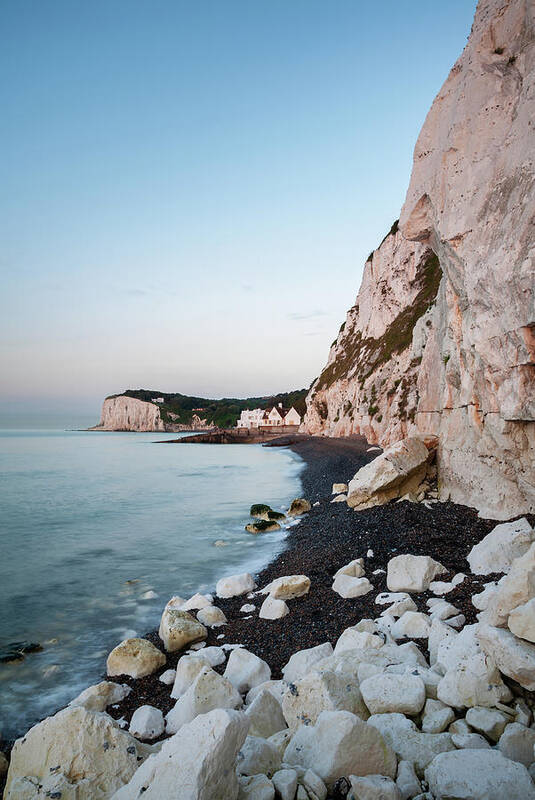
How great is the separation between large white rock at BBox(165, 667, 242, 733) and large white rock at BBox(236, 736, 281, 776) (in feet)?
4.36

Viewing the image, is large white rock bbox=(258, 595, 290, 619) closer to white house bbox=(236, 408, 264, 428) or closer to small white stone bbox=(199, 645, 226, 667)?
small white stone bbox=(199, 645, 226, 667)

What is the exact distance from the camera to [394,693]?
3664mm

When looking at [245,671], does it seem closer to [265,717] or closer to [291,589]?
[265,717]

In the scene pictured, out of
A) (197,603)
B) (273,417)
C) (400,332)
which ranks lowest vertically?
(197,603)

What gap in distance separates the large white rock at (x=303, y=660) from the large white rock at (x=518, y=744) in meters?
2.39

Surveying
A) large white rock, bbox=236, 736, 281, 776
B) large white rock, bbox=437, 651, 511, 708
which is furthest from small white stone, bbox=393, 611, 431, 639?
large white rock, bbox=236, 736, 281, 776

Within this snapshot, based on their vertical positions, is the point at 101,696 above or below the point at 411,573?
below

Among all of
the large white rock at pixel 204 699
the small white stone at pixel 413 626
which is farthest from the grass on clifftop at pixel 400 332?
the large white rock at pixel 204 699

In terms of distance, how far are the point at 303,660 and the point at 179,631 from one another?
2257 millimetres

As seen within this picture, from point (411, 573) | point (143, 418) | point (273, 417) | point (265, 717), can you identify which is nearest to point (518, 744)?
point (265, 717)

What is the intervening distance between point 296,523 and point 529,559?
11.5m

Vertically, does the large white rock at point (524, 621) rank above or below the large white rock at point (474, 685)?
above

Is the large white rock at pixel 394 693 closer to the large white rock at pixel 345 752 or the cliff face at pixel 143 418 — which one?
the large white rock at pixel 345 752

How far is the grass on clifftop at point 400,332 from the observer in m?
42.6
